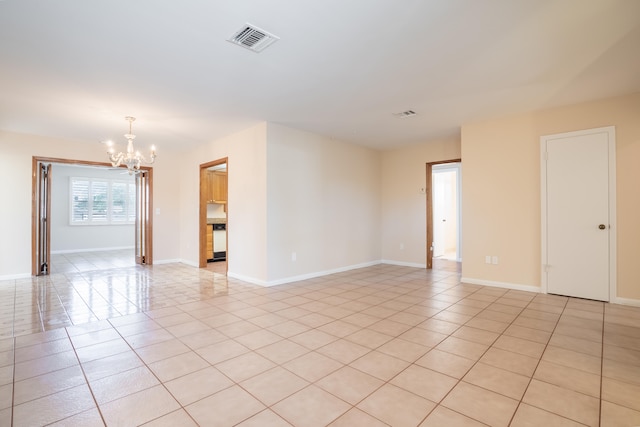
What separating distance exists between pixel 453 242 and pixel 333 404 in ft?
28.3

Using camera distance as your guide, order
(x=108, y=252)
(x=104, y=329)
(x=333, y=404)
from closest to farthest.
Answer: (x=333, y=404)
(x=104, y=329)
(x=108, y=252)

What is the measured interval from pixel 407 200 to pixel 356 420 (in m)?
5.47

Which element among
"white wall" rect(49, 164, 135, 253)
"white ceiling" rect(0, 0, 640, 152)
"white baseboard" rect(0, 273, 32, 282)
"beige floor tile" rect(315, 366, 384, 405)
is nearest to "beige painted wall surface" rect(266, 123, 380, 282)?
"white ceiling" rect(0, 0, 640, 152)

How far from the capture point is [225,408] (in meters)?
1.76

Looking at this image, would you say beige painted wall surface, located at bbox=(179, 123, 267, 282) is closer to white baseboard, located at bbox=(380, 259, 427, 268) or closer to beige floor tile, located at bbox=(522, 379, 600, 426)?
white baseboard, located at bbox=(380, 259, 427, 268)

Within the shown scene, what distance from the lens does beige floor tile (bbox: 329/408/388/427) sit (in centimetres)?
162

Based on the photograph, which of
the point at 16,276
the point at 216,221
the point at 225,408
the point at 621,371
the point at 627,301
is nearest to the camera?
the point at 225,408

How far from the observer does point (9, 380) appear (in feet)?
6.75

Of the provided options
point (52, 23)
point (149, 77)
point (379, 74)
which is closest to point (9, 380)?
point (52, 23)

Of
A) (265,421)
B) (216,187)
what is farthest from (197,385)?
(216,187)

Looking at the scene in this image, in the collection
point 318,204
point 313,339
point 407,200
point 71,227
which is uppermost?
point 407,200

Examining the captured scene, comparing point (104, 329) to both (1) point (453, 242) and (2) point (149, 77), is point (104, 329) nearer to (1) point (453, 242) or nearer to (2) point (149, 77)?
(2) point (149, 77)

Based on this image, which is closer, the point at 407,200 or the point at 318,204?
the point at 318,204

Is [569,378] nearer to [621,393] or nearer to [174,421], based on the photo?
[621,393]
